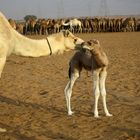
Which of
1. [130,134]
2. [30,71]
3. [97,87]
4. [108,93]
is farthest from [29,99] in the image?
[30,71]

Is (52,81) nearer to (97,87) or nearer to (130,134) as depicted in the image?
(97,87)

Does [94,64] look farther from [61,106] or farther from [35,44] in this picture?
[61,106]

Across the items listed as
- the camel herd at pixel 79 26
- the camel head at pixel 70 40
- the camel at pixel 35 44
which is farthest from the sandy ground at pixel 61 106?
the camel herd at pixel 79 26

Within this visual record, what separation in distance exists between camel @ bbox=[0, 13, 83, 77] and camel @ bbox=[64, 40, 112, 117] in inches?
12.6

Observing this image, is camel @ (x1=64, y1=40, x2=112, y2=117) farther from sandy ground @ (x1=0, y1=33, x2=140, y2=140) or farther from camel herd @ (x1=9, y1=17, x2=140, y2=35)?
camel herd @ (x1=9, y1=17, x2=140, y2=35)

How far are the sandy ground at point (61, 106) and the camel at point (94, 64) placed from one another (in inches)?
19.5

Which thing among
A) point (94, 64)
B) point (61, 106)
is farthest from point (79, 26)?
point (94, 64)

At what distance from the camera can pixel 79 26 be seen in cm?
4644

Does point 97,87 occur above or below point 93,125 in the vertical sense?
above

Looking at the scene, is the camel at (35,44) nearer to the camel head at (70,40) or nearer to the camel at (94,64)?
the camel head at (70,40)

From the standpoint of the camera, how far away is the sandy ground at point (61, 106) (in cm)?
765

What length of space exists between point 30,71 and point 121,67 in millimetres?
3364

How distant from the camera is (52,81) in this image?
13125 mm

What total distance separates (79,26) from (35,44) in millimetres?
38641
